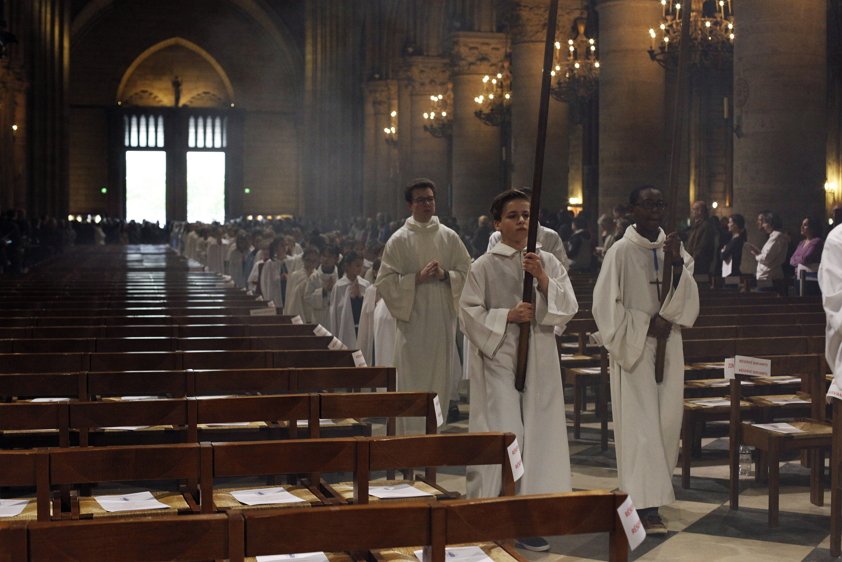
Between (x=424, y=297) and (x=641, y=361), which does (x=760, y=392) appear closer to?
(x=424, y=297)

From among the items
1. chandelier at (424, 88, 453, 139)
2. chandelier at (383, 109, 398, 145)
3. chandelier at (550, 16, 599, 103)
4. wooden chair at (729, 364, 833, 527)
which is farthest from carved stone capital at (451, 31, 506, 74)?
wooden chair at (729, 364, 833, 527)

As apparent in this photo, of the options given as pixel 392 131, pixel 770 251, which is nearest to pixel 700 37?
pixel 770 251

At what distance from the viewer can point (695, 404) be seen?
823cm

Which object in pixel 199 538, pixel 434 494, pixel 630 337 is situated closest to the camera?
pixel 199 538

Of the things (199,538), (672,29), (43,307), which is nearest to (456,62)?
(672,29)

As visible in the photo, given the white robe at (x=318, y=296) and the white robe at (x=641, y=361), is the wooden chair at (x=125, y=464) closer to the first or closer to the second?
the white robe at (x=641, y=361)

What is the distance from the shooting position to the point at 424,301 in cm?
897

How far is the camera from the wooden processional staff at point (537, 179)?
538cm

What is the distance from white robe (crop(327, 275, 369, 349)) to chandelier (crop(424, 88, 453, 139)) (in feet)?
52.1

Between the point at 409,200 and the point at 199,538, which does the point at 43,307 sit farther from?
the point at 199,538

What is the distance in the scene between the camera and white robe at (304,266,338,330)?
13.5m

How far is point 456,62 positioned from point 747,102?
36.3ft

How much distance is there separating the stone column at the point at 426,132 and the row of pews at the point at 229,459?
20.7 meters

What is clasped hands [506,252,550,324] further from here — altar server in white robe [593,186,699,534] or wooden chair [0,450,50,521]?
wooden chair [0,450,50,521]
